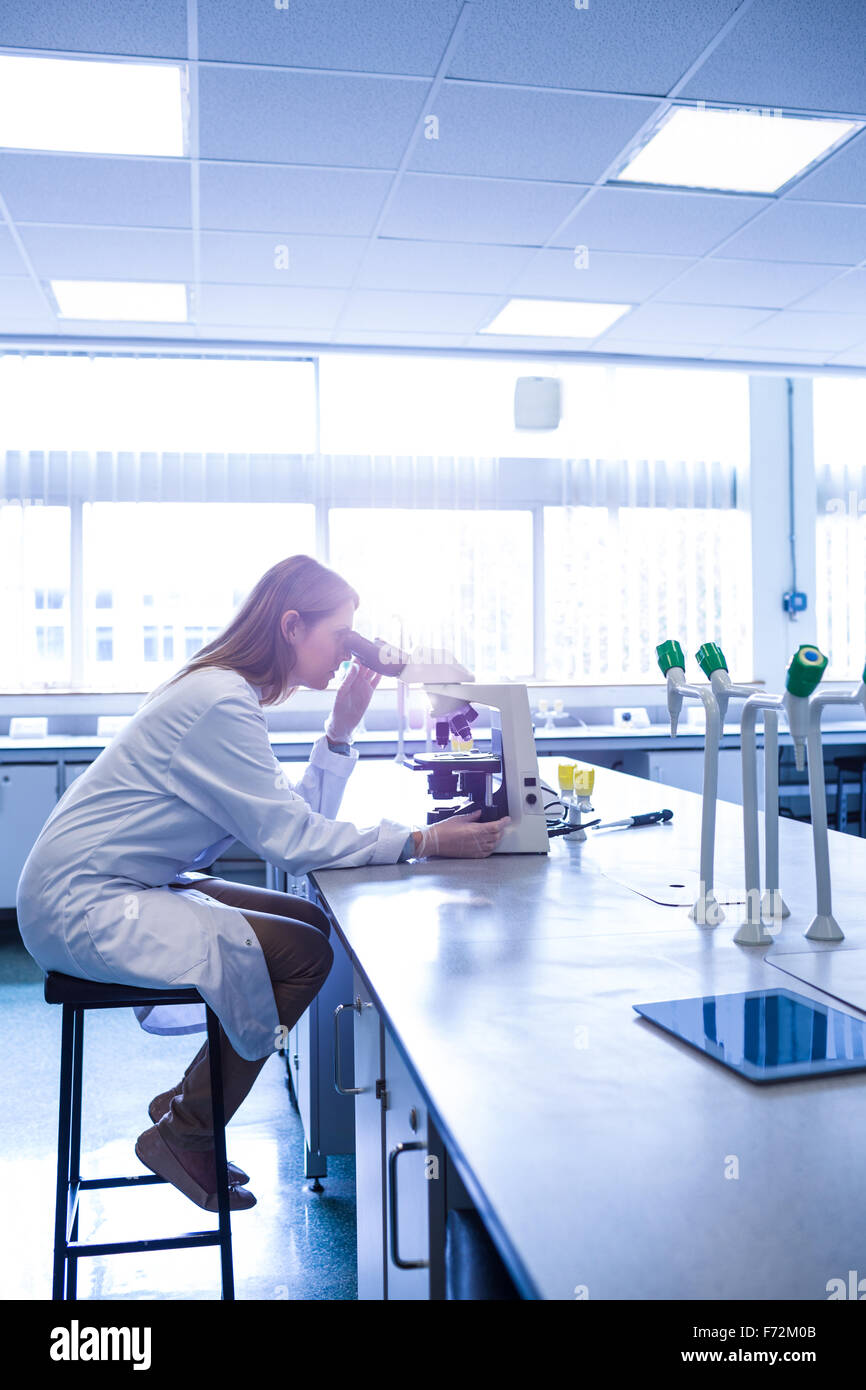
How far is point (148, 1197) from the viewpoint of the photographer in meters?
2.33

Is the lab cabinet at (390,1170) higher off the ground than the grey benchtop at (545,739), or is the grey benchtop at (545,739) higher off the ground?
the grey benchtop at (545,739)

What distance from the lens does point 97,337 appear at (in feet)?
16.3

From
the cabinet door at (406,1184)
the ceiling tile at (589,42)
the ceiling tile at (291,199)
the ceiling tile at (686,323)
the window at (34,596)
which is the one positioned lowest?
the cabinet door at (406,1184)

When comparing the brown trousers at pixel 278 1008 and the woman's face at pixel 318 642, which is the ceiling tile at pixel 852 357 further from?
the brown trousers at pixel 278 1008

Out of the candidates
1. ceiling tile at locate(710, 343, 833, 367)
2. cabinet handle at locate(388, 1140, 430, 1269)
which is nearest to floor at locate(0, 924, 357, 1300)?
cabinet handle at locate(388, 1140, 430, 1269)

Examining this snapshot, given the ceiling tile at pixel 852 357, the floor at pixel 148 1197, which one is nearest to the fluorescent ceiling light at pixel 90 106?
the floor at pixel 148 1197

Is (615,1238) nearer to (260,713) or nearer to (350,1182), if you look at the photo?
(260,713)

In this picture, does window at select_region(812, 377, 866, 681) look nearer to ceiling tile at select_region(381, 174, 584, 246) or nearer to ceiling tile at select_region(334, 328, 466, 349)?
ceiling tile at select_region(334, 328, 466, 349)

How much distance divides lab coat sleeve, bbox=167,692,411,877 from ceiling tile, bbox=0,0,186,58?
1.77 meters

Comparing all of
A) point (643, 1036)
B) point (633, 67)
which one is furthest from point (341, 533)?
point (643, 1036)

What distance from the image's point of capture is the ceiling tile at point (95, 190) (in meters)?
3.19

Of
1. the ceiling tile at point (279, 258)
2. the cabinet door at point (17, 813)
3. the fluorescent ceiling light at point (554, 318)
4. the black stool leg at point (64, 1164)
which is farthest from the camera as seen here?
the cabinet door at point (17, 813)

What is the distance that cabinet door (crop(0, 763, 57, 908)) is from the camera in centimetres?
464

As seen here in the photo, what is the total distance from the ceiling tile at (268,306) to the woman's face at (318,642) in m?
2.61
